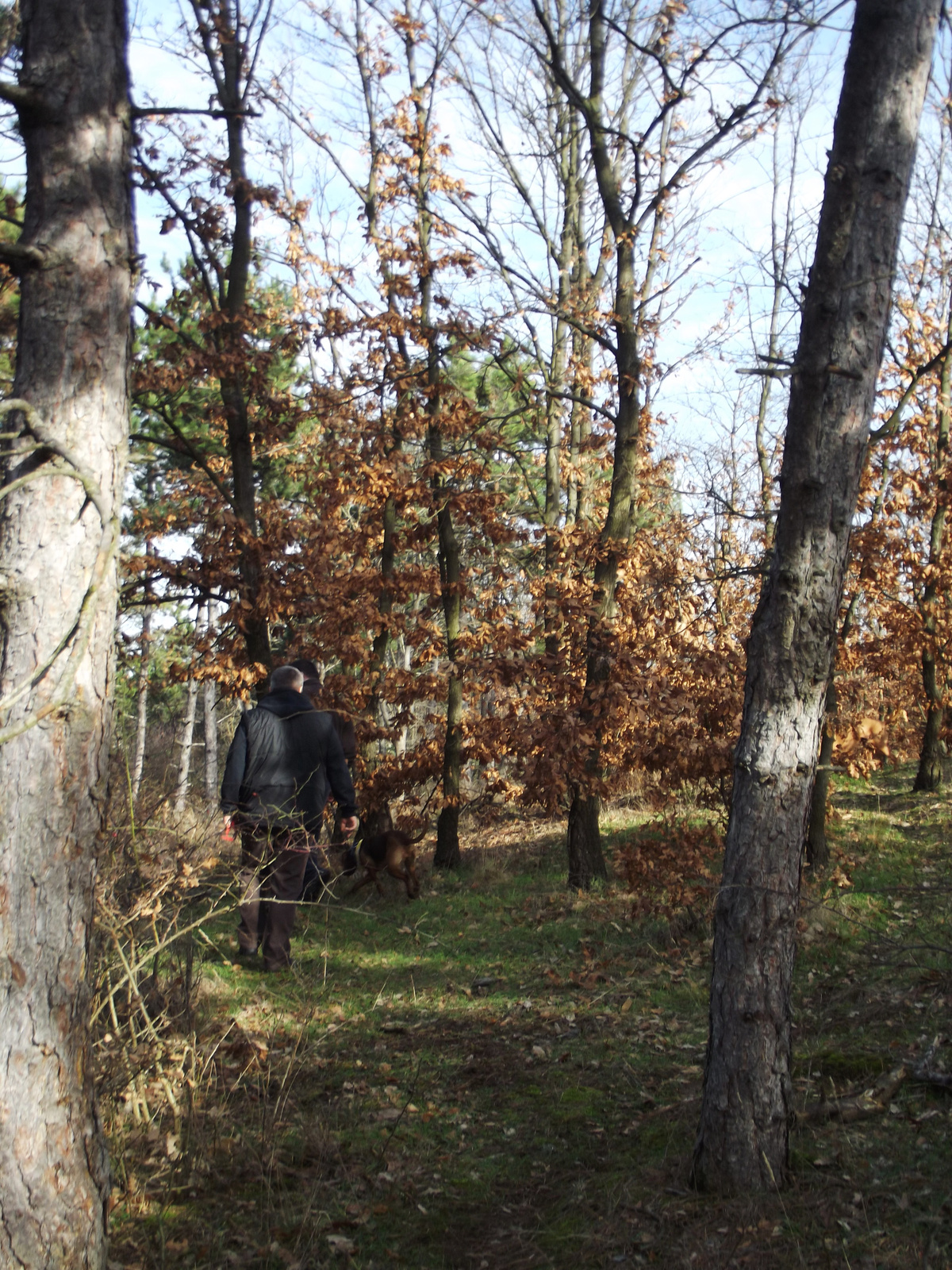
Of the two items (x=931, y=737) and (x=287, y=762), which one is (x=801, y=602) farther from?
(x=931, y=737)

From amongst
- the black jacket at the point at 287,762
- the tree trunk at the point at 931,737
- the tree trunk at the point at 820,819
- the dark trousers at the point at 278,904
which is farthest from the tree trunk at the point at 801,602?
the tree trunk at the point at 931,737

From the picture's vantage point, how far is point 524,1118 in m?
5.12

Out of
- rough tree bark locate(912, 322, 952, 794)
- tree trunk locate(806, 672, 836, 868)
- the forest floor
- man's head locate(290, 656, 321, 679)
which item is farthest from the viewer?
rough tree bark locate(912, 322, 952, 794)

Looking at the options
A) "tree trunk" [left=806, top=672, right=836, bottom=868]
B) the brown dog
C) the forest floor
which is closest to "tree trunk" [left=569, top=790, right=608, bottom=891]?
the brown dog

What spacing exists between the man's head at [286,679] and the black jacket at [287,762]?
5 cm

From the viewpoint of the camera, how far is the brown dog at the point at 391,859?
11.4 meters

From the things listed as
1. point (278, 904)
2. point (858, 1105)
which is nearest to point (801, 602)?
point (858, 1105)

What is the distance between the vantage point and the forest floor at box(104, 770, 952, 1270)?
379 centimetres

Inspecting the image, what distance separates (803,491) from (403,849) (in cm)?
830

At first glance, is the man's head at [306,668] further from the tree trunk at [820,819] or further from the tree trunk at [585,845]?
the tree trunk at [820,819]

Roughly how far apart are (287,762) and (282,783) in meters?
0.17

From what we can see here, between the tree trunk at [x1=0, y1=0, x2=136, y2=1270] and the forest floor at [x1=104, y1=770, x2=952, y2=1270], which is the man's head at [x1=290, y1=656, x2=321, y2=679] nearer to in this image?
the forest floor at [x1=104, y1=770, x2=952, y2=1270]

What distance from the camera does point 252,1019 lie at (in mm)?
6121

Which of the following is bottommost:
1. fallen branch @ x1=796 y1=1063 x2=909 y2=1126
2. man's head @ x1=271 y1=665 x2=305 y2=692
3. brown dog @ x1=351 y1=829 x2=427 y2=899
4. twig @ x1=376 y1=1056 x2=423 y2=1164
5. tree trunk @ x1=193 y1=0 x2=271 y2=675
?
twig @ x1=376 y1=1056 x2=423 y2=1164
